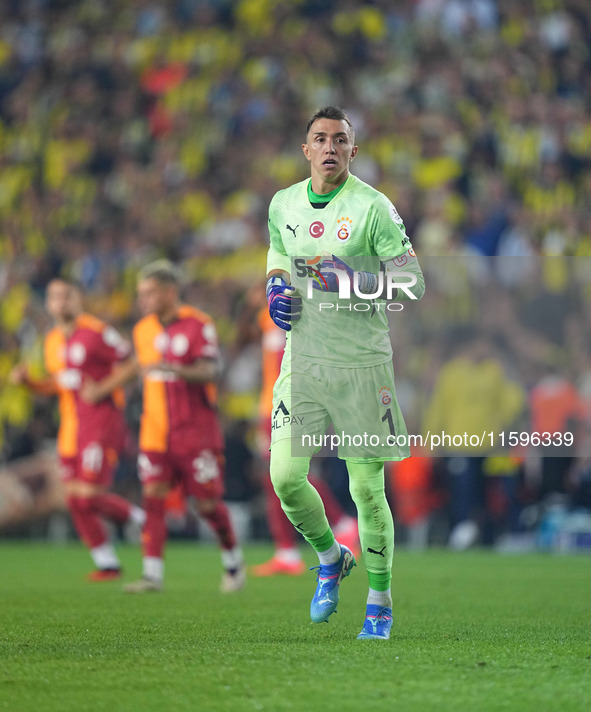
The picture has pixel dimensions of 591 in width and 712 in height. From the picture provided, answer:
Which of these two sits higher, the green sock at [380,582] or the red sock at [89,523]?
the red sock at [89,523]

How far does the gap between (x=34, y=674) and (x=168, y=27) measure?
15.1 meters

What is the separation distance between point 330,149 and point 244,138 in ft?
38.2

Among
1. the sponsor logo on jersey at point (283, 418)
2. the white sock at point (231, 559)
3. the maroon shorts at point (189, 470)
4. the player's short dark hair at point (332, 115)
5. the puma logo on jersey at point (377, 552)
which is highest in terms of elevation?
the player's short dark hair at point (332, 115)

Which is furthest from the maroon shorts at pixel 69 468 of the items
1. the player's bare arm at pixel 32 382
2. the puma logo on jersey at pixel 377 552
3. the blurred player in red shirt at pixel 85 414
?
the puma logo on jersey at pixel 377 552

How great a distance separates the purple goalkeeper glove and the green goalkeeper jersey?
0.17ft

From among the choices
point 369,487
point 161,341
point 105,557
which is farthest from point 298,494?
point 105,557

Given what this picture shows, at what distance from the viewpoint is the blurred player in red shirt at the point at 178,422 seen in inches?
301

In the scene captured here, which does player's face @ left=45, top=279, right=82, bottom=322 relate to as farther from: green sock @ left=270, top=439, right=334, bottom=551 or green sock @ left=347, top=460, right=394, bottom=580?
green sock @ left=347, top=460, right=394, bottom=580

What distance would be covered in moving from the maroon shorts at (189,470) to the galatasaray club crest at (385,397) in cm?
321

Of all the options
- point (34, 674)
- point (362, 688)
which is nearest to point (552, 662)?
point (362, 688)

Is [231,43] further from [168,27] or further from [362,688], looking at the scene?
[362,688]

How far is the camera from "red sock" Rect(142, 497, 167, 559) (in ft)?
25.0

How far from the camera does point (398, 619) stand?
219 inches

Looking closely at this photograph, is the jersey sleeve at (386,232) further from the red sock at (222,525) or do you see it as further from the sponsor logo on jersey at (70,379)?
the sponsor logo on jersey at (70,379)
